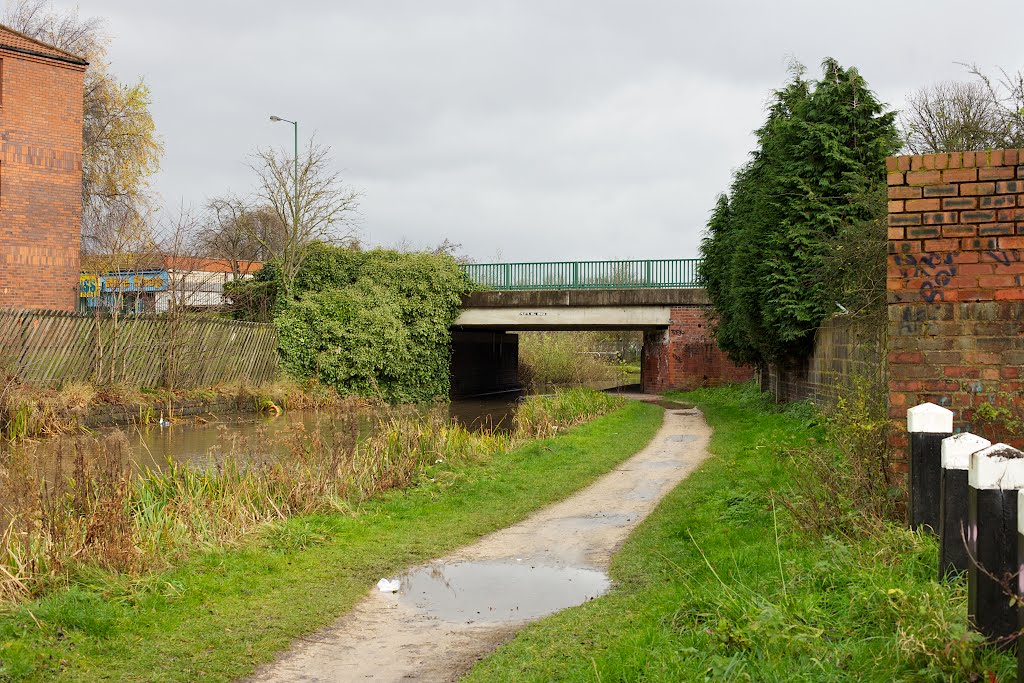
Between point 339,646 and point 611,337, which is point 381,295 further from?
point 611,337

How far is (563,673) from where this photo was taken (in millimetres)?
4648

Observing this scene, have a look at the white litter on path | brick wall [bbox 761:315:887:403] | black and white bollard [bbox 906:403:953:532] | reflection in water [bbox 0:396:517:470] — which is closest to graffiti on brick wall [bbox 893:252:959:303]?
black and white bollard [bbox 906:403:953:532]

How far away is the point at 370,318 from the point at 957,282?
22496 millimetres

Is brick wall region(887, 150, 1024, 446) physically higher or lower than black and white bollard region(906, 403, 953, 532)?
higher

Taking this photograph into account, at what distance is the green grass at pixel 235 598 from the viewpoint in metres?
4.95

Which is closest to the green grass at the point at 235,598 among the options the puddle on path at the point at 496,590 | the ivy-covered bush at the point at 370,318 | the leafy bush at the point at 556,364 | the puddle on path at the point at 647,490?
the puddle on path at the point at 496,590

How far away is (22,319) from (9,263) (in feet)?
→ 17.3

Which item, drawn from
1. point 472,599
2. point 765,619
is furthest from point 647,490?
point 765,619

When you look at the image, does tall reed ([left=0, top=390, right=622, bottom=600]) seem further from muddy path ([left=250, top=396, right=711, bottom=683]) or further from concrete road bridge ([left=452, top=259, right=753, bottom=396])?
concrete road bridge ([left=452, top=259, right=753, bottom=396])

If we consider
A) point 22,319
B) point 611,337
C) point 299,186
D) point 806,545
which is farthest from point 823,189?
point 611,337

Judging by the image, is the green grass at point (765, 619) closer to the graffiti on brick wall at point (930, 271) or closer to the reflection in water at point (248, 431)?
the graffiti on brick wall at point (930, 271)

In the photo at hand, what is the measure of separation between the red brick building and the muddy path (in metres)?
→ 19.6

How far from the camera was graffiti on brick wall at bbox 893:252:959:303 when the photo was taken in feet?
21.2

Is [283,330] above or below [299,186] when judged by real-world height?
below
